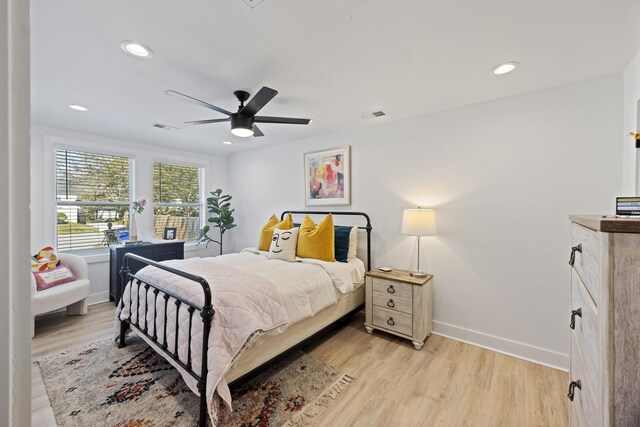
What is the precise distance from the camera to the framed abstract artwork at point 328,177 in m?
3.69

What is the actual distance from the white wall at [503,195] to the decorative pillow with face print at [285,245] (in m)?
0.99

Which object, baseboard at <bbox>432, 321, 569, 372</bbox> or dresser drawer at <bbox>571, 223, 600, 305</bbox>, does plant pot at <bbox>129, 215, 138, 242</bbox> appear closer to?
baseboard at <bbox>432, 321, 569, 372</bbox>

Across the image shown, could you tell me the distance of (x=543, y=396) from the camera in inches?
80.4

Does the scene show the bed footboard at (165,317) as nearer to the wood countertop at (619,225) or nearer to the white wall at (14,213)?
the white wall at (14,213)

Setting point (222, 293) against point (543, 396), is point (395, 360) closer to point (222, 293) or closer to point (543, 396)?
point (543, 396)

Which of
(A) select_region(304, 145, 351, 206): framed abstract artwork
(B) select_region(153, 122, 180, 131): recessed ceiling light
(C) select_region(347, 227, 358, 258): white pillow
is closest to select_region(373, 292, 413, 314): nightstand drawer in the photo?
(C) select_region(347, 227, 358, 258): white pillow

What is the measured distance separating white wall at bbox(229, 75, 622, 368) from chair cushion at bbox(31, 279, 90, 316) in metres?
3.48

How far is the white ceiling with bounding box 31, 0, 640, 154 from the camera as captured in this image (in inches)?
59.8

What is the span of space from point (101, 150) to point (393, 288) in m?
4.32

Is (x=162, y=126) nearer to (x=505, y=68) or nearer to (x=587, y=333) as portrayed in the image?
(x=505, y=68)

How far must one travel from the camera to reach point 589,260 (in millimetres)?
1027

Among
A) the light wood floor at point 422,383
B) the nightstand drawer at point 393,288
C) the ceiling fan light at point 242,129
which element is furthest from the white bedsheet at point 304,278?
the ceiling fan light at point 242,129

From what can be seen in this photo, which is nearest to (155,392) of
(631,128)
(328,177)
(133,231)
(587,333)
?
(587,333)

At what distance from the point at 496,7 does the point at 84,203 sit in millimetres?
4877
